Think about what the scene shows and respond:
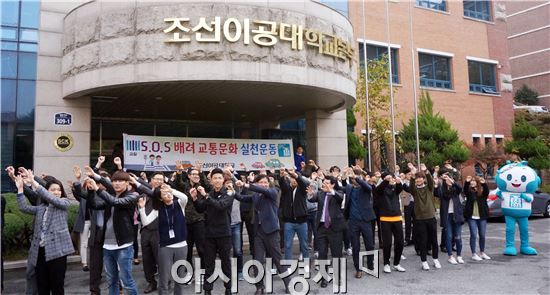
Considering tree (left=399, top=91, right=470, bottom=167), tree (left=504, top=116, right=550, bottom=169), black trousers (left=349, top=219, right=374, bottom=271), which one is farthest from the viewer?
tree (left=504, top=116, right=550, bottom=169)

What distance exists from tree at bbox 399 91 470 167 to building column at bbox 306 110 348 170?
22.3ft

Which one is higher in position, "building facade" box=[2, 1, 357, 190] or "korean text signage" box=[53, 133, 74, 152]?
"building facade" box=[2, 1, 357, 190]

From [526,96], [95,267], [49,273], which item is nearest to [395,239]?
[95,267]

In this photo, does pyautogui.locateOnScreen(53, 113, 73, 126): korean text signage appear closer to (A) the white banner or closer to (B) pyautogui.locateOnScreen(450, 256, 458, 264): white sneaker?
(A) the white banner

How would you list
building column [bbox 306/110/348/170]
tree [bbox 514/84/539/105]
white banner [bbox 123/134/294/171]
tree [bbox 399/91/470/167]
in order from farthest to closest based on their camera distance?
tree [bbox 514/84/539/105] < tree [bbox 399/91/470/167] < building column [bbox 306/110/348/170] < white banner [bbox 123/134/294/171]

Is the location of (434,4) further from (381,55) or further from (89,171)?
(89,171)

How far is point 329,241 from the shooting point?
7.00m

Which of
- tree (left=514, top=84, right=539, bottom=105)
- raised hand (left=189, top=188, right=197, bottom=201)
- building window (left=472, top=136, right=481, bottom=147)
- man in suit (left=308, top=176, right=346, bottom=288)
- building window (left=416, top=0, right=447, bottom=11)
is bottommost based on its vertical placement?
man in suit (left=308, top=176, right=346, bottom=288)

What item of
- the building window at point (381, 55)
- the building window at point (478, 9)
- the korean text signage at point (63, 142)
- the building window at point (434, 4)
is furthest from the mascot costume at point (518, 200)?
the building window at point (478, 9)

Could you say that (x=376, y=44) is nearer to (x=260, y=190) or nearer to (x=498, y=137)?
(x=498, y=137)

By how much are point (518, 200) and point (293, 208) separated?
536 centimetres

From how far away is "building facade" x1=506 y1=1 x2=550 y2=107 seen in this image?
43250mm

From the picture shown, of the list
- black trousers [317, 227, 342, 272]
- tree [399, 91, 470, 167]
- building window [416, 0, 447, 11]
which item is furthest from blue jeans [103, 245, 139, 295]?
building window [416, 0, 447, 11]

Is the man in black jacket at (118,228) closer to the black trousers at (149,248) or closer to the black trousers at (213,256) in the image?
the black trousers at (149,248)
